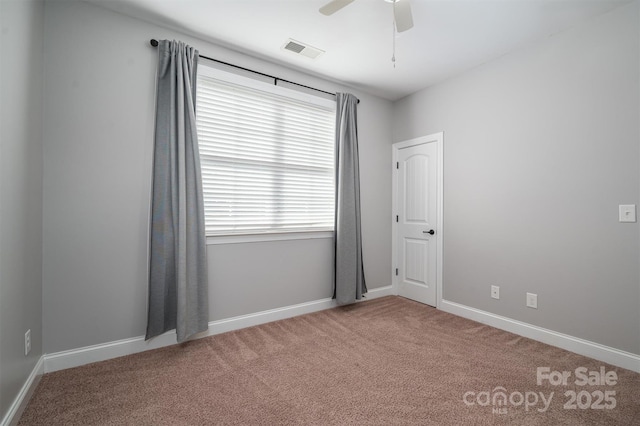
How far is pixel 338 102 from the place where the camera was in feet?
11.7

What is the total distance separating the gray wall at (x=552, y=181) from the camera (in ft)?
7.26

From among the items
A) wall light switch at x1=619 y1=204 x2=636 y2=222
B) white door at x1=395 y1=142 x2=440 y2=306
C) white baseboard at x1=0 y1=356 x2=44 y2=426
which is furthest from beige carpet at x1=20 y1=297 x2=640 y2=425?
wall light switch at x1=619 y1=204 x2=636 y2=222

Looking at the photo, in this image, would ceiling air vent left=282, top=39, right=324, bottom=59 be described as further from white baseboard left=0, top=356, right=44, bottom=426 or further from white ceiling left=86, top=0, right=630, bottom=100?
white baseboard left=0, top=356, right=44, bottom=426

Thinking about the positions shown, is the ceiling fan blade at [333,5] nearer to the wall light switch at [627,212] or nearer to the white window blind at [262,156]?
the white window blind at [262,156]

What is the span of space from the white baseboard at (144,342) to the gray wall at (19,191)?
0.53 feet

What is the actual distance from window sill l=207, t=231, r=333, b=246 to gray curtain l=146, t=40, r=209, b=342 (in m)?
0.23

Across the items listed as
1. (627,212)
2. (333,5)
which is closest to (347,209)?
(333,5)

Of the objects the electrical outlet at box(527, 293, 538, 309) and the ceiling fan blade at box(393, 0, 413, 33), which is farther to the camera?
the electrical outlet at box(527, 293, 538, 309)

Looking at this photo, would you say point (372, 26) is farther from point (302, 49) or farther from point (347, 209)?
point (347, 209)

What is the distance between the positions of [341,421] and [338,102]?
10.4 feet

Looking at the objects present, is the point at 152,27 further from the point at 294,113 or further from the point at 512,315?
the point at 512,315

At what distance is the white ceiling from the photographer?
88.5 inches

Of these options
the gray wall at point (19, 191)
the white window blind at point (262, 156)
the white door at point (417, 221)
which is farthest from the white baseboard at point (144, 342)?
the white door at point (417, 221)

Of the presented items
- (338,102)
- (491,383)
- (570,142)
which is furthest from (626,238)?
(338,102)
